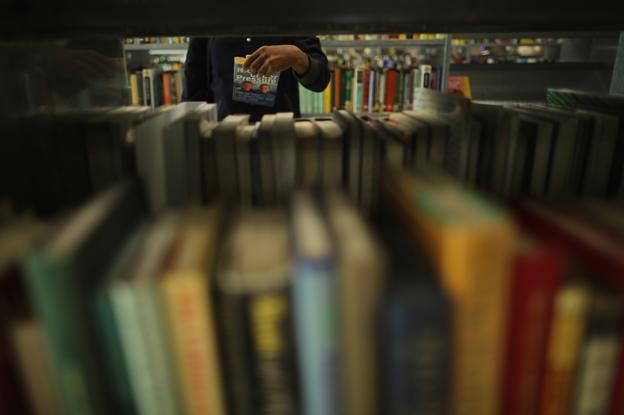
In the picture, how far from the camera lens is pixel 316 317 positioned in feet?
1.23

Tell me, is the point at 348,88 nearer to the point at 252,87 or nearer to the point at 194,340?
the point at 252,87

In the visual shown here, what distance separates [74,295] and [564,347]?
431 mm

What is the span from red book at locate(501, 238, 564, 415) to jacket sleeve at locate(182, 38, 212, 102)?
1.59m

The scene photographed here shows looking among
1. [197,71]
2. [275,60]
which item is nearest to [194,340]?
[275,60]

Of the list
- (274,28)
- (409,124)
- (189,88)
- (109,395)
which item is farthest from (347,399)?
(189,88)

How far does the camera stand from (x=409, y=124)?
79cm

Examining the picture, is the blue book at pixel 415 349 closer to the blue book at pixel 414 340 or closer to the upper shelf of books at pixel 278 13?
the blue book at pixel 414 340

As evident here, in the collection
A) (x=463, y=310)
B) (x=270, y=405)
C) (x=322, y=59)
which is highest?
(x=322, y=59)

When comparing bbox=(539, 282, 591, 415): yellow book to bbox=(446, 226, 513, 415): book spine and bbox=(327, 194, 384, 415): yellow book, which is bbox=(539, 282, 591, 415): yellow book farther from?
bbox=(327, 194, 384, 415): yellow book

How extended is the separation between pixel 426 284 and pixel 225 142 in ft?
1.33

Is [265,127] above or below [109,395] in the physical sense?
above

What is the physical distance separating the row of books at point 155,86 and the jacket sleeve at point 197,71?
0.96m

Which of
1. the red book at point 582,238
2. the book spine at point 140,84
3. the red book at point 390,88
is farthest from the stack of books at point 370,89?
the red book at point 582,238

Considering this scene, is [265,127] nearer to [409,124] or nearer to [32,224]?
[409,124]
